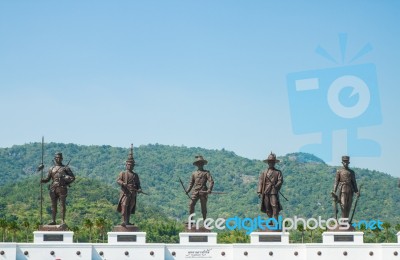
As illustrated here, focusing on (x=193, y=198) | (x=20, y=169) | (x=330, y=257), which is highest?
(x=20, y=169)

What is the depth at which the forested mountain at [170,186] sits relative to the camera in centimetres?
8212

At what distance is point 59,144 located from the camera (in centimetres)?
15875

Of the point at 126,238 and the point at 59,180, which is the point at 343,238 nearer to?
the point at 126,238

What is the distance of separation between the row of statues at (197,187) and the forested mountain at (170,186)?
1104 inches

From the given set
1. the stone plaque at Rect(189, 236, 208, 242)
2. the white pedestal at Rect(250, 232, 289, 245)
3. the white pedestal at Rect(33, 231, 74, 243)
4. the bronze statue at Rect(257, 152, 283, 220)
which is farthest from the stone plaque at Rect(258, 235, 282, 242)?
the white pedestal at Rect(33, 231, 74, 243)

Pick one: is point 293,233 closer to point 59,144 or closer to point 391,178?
point 391,178

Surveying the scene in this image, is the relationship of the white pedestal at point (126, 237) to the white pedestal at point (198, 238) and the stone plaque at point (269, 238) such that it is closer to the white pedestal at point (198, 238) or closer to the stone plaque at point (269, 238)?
the white pedestal at point (198, 238)

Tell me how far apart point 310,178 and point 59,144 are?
61530 mm

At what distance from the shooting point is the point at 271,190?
28109mm

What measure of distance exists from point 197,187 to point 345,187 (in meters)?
4.80

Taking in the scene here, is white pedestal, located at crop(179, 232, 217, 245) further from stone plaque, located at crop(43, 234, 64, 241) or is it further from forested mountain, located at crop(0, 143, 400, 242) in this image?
forested mountain, located at crop(0, 143, 400, 242)

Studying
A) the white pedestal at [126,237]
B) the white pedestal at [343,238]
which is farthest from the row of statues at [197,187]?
the white pedestal at [343,238]

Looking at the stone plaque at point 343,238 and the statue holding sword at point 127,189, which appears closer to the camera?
the statue holding sword at point 127,189

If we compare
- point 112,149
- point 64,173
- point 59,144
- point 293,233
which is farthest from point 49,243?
point 59,144
